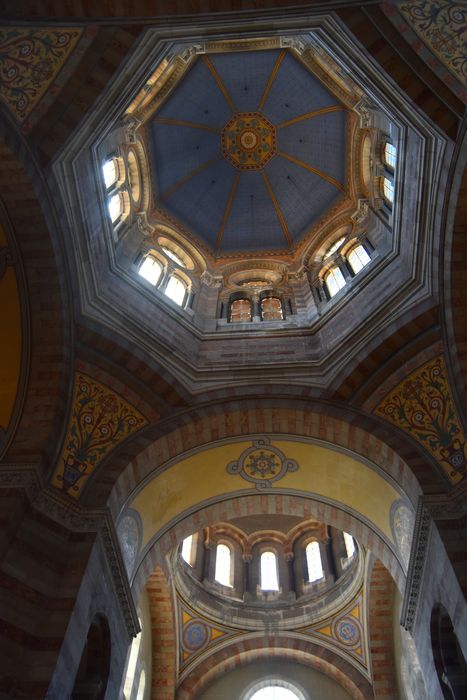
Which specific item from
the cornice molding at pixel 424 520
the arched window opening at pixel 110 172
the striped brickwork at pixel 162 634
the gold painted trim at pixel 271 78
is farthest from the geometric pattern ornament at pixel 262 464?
the gold painted trim at pixel 271 78

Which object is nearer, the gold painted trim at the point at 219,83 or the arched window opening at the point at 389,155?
the arched window opening at the point at 389,155

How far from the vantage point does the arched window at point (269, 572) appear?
1714 centimetres

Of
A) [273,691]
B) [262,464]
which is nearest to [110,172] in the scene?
[262,464]

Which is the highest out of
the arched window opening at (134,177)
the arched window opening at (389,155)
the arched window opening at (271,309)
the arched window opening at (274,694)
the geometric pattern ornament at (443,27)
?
the arched window opening at (134,177)

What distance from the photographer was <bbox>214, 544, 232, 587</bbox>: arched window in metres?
17.2

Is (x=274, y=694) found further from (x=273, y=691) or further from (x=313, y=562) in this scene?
(x=313, y=562)

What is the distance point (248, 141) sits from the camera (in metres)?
18.2

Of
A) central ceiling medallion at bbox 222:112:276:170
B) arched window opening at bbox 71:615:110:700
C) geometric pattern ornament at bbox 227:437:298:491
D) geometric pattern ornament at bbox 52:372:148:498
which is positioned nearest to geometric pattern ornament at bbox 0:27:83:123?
geometric pattern ornament at bbox 52:372:148:498

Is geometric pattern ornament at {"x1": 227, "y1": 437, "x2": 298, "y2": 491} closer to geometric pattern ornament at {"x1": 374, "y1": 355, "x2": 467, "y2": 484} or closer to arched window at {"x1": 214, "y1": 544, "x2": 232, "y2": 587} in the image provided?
geometric pattern ornament at {"x1": 374, "y1": 355, "x2": 467, "y2": 484}

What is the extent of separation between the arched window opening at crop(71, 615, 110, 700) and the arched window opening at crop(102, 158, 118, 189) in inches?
377

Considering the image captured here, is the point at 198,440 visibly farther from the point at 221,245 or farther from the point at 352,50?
the point at 221,245

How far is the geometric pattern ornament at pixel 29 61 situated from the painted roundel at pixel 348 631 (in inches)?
541

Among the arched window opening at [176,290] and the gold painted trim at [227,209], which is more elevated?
the gold painted trim at [227,209]

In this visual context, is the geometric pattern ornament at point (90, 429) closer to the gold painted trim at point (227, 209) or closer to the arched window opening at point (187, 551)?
the arched window opening at point (187, 551)
